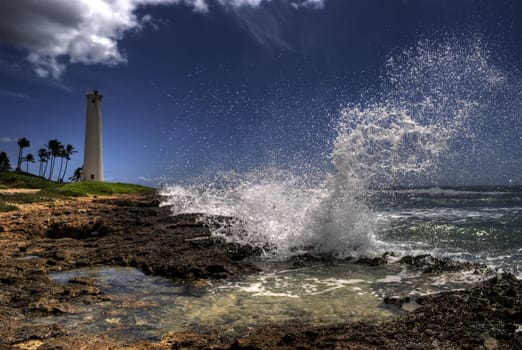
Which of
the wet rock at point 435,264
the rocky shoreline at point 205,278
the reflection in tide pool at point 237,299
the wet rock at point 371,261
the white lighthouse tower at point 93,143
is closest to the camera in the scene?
the rocky shoreline at point 205,278

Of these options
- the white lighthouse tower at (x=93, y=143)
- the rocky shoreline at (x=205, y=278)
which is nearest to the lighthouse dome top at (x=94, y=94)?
the white lighthouse tower at (x=93, y=143)

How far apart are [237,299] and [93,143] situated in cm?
4134

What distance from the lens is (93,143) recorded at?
41.8m

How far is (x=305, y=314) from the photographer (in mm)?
4301

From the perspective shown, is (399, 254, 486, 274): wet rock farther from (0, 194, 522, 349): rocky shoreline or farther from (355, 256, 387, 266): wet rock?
(355, 256, 387, 266): wet rock

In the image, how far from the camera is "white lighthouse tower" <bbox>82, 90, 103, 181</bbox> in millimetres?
41531

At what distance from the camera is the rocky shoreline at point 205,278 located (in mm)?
3393

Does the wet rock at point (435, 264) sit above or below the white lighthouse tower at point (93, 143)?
below

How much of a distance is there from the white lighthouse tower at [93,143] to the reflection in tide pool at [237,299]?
38339 millimetres

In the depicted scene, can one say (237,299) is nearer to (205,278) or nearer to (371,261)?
(205,278)

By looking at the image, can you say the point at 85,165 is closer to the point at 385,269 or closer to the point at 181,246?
the point at 181,246

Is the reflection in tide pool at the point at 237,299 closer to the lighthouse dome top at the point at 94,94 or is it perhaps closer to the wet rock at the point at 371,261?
the wet rock at the point at 371,261

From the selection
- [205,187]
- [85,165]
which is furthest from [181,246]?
[85,165]

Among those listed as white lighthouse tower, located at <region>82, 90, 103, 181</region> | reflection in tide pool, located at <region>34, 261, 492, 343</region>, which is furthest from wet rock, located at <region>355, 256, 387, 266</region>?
white lighthouse tower, located at <region>82, 90, 103, 181</region>
